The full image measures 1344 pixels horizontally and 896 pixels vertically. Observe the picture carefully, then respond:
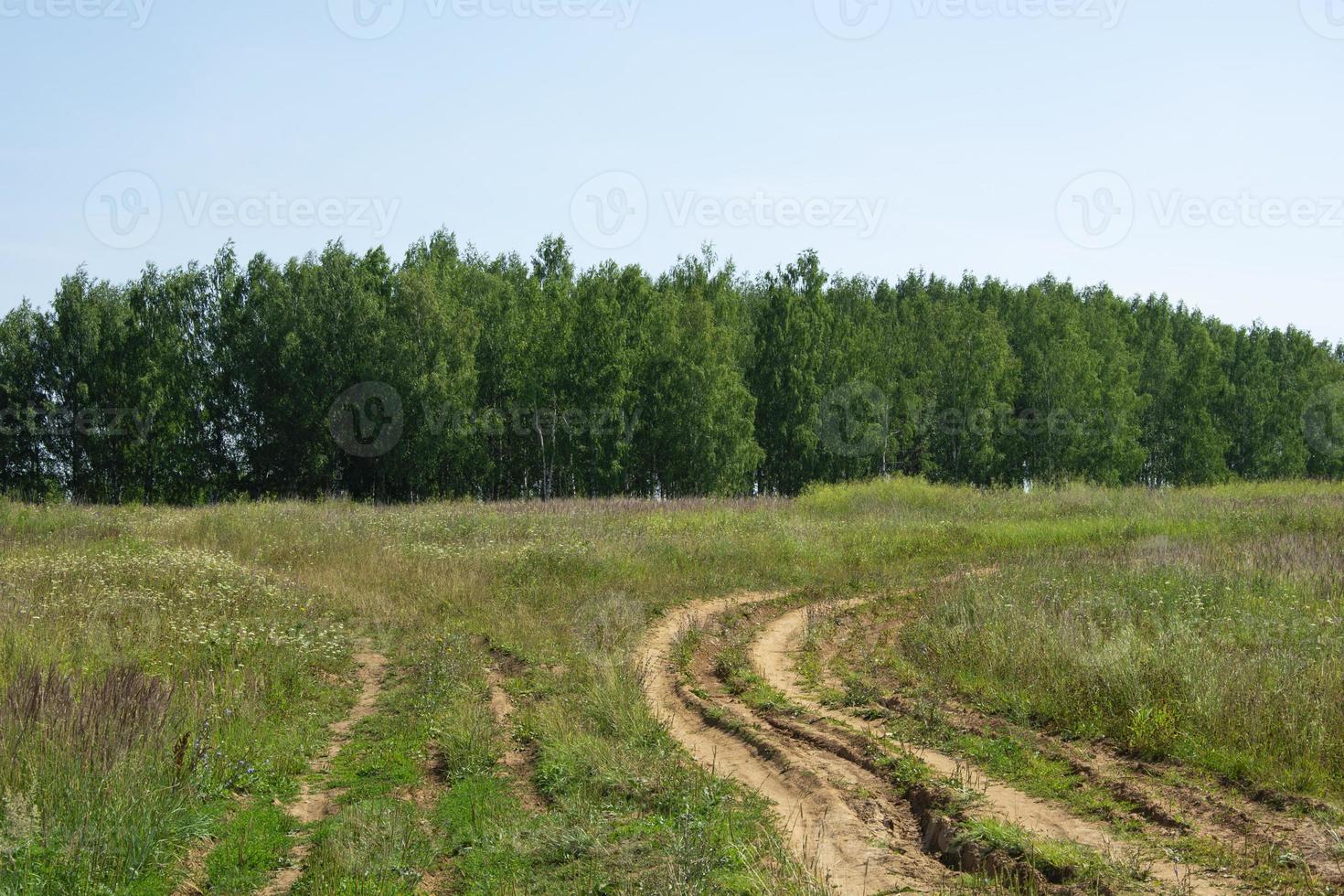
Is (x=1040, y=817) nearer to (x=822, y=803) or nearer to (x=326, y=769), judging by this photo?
(x=822, y=803)

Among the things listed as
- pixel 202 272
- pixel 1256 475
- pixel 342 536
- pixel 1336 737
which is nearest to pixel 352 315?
pixel 202 272

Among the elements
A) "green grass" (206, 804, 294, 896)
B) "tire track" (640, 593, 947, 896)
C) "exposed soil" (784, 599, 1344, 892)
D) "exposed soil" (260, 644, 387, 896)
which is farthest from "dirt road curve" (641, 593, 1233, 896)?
"green grass" (206, 804, 294, 896)

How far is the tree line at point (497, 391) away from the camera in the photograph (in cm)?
4028

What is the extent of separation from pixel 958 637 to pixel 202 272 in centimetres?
4478

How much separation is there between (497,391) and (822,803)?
39.3m

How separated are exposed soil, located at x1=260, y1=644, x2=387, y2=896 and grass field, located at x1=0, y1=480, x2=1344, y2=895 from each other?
0.03 meters

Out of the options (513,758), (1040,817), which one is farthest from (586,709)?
(1040,817)

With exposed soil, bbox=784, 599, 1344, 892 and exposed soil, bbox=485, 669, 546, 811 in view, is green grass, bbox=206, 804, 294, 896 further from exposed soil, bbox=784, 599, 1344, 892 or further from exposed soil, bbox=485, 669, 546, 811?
exposed soil, bbox=784, 599, 1344, 892

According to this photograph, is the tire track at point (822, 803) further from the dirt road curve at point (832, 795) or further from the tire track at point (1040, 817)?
the tire track at point (1040, 817)

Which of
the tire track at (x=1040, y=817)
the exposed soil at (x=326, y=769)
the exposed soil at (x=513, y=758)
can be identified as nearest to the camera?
the tire track at (x=1040, y=817)

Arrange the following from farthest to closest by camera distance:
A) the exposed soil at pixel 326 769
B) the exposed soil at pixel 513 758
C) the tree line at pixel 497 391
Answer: the tree line at pixel 497 391
the exposed soil at pixel 513 758
the exposed soil at pixel 326 769

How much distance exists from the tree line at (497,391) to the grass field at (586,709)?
2291 centimetres

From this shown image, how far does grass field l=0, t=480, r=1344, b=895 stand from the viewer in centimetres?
557

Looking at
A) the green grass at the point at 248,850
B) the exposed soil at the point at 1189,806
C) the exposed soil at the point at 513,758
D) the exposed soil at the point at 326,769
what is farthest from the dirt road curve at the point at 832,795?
the green grass at the point at 248,850
